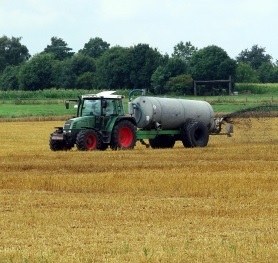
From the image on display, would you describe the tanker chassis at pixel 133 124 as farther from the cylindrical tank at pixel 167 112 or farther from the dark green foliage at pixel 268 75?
the dark green foliage at pixel 268 75

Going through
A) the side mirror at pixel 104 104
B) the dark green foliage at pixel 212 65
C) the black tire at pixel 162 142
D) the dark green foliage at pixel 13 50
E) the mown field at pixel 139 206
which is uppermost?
the dark green foliage at pixel 13 50

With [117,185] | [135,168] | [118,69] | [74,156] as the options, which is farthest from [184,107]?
[118,69]

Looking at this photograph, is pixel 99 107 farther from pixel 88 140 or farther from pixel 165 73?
pixel 165 73

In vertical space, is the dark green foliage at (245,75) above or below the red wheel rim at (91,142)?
above

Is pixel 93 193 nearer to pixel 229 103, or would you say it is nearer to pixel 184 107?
pixel 184 107

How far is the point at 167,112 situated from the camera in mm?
31141

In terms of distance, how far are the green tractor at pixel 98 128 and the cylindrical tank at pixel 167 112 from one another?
99 cm

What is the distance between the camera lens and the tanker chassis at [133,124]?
29.0 m

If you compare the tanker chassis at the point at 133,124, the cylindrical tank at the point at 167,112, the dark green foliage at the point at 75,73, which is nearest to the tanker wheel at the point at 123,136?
the tanker chassis at the point at 133,124

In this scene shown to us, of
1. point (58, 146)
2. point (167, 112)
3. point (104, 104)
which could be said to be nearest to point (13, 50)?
point (167, 112)

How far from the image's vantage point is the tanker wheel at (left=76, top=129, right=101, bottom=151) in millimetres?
28406

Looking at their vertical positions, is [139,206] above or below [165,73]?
below

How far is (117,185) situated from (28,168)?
4610mm

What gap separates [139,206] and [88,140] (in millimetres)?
13037
